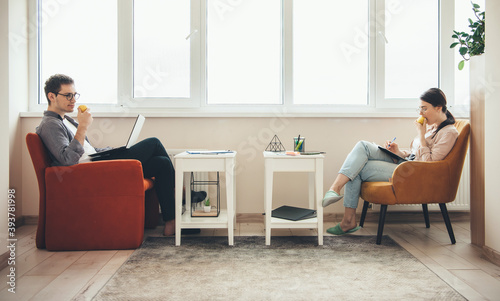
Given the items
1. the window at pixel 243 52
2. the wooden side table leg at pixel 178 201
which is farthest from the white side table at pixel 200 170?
the window at pixel 243 52

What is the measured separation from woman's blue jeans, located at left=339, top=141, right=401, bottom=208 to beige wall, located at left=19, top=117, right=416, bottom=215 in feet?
1.45

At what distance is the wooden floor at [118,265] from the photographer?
5.19 ft

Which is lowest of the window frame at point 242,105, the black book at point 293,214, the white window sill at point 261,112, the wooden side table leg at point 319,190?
the black book at point 293,214

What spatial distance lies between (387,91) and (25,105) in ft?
10.2

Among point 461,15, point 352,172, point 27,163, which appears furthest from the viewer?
point 461,15

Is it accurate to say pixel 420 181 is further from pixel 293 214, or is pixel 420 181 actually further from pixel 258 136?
pixel 258 136

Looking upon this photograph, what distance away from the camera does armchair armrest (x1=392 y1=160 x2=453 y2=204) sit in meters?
2.25

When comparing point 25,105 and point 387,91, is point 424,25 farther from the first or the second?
point 25,105

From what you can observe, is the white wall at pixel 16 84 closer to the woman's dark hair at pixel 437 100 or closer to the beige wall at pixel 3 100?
the beige wall at pixel 3 100

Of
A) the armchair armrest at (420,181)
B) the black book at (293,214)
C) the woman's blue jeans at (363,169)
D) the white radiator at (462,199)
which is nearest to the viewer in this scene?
the armchair armrest at (420,181)

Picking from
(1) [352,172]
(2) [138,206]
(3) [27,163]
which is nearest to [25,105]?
(3) [27,163]

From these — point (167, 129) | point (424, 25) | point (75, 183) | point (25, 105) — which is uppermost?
point (424, 25)

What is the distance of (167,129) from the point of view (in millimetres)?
2955

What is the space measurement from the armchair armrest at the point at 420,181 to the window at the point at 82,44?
2.36 m
